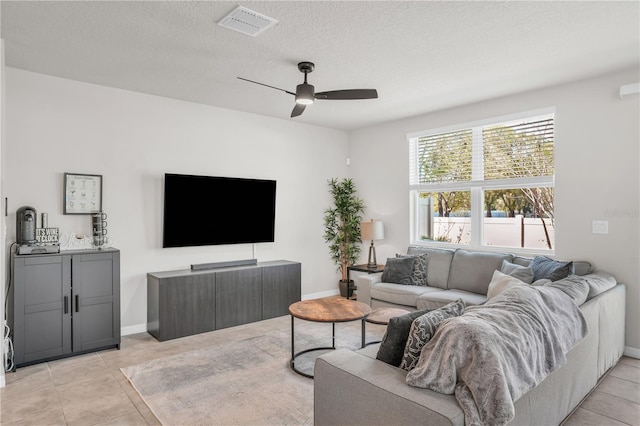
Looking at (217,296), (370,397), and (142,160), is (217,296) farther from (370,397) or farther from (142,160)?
(370,397)

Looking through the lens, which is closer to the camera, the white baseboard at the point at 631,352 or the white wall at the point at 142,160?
the white baseboard at the point at 631,352

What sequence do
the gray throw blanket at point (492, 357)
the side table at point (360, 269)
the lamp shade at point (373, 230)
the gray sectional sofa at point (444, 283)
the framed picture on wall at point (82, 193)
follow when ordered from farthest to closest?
the lamp shade at point (373, 230), the side table at point (360, 269), the gray sectional sofa at point (444, 283), the framed picture on wall at point (82, 193), the gray throw blanket at point (492, 357)

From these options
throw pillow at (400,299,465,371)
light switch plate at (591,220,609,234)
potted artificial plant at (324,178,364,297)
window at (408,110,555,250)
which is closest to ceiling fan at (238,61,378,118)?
window at (408,110,555,250)

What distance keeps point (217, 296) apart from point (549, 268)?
3.51 meters

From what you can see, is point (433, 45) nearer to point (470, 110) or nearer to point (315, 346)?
point (470, 110)

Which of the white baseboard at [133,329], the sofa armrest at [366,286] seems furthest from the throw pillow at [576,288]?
the white baseboard at [133,329]

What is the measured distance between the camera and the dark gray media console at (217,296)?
4.23 m

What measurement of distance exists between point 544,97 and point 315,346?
143 inches

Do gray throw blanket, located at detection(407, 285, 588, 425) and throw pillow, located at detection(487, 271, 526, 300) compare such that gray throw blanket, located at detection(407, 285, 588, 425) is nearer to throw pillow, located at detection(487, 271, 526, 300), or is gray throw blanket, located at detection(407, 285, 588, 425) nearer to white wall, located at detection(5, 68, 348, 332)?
throw pillow, located at detection(487, 271, 526, 300)

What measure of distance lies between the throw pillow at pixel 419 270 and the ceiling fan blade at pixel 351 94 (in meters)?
2.22

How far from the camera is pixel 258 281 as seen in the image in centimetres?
494

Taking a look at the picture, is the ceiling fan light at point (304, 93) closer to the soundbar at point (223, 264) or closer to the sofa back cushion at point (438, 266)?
the soundbar at point (223, 264)

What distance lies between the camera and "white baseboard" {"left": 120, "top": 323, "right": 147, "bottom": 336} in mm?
4362

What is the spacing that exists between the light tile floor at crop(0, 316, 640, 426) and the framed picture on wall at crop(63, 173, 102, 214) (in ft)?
4.79
